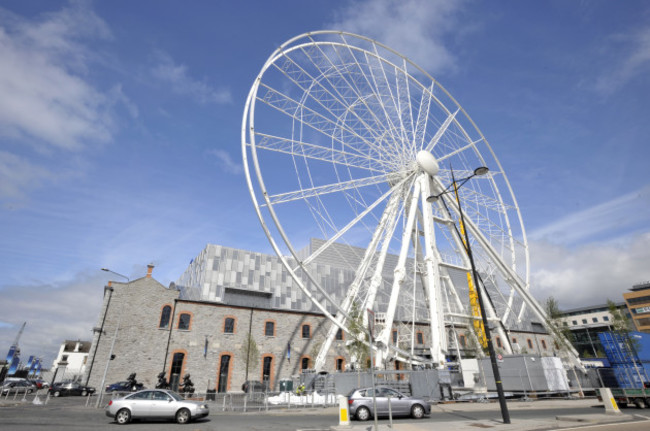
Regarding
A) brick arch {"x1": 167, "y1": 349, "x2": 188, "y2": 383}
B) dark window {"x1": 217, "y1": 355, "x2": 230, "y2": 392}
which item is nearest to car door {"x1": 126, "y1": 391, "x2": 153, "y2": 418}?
brick arch {"x1": 167, "y1": 349, "x2": 188, "y2": 383}

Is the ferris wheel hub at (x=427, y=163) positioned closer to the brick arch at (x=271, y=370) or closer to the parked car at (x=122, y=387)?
the brick arch at (x=271, y=370)

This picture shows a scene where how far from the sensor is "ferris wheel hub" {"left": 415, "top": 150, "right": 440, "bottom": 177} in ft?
88.6

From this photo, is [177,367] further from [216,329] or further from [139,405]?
[139,405]

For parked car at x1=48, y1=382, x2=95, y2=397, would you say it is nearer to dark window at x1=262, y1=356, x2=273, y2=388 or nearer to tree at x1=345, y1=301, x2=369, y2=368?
dark window at x1=262, y1=356, x2=273, y2=388

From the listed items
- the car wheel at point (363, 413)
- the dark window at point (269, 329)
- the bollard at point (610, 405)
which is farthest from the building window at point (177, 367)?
the bollard at point (610, 405)

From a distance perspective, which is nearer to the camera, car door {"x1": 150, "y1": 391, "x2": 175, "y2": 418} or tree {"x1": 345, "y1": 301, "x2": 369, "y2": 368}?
car door {"x1": 150, "y1": 391, "x2": 175, "y2": 418}

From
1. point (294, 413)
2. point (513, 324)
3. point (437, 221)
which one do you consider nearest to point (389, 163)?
point (437, 221)

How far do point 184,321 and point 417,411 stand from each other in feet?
80.0

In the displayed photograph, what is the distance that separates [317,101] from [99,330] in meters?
25.7

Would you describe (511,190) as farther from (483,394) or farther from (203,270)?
(203,270)

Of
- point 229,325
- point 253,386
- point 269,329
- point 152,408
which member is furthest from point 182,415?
A: point 269,329

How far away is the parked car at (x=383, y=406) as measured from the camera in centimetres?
1421

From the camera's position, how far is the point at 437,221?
28.3 meters

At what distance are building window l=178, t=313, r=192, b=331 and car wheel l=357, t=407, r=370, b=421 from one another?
22.5 m
